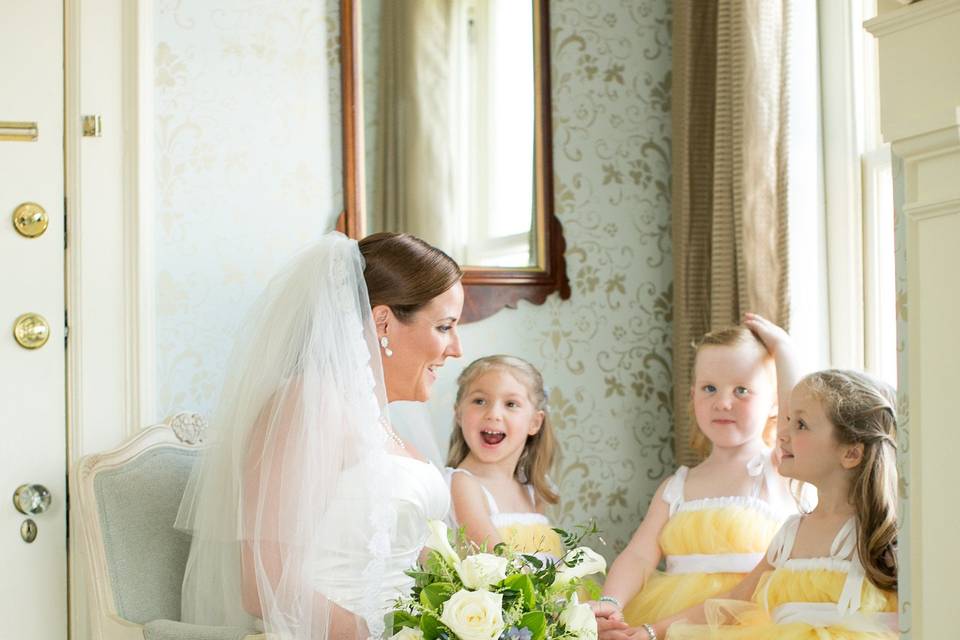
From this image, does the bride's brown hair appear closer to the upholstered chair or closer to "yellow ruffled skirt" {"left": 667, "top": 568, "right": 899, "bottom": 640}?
the upholstered chair

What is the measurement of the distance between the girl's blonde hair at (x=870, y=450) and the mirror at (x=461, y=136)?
1.05 meters

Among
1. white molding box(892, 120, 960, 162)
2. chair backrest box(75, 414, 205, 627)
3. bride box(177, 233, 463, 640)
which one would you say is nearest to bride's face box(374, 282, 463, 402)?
bride box(177, 233, 463, 640)

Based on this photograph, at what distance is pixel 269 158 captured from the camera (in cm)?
303

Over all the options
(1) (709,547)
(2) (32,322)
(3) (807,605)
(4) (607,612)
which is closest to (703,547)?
(1) (709,547)

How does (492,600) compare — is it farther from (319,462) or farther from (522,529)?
(522,529)

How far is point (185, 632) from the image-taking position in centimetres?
231

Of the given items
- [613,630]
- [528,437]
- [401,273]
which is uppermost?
[401,273]

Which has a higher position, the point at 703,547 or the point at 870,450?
the point at 870,450

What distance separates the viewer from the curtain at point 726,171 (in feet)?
9.68

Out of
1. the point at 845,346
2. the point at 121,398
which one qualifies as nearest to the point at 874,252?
the point at 845,346

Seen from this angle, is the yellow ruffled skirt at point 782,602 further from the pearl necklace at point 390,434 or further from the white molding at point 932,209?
the white molding at point 932,209

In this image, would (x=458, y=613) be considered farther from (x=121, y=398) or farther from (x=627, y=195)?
(x=627, y=195)

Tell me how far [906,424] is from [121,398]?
1.89 meters

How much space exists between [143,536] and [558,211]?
144 centimetres
